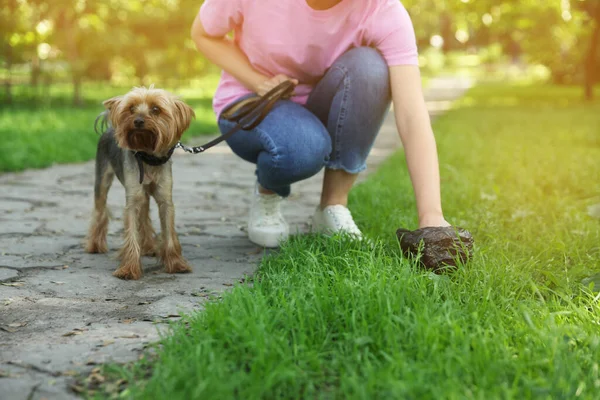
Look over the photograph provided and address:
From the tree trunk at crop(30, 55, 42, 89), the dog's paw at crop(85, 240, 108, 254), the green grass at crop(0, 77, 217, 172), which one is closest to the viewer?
the dog's paw at crop(85, 240, 108, 254)

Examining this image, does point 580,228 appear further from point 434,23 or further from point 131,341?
point 434,23

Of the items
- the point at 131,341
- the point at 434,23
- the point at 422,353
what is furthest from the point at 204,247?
the point at 434,23

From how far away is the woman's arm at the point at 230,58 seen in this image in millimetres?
3893

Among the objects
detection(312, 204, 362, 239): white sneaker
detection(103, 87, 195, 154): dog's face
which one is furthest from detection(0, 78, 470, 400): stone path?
detection(103, 87, 195, 154): dog's face

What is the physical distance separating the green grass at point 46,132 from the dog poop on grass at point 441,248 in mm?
2136

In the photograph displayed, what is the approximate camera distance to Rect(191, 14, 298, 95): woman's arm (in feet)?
12.8

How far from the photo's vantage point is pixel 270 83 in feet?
12.5

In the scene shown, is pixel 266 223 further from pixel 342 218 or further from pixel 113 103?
pixel 113 103

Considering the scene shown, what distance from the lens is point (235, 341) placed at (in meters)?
2.33

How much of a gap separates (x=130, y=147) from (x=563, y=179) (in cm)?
381

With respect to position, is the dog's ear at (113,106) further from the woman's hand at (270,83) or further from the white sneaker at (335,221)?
the white sneaker at (335,221)

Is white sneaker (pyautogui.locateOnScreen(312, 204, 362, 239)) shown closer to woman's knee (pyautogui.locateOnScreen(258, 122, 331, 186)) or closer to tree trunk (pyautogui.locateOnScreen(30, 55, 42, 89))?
woman's knee (pyautogui.locateOnScreen(258, 122, 331, 186))

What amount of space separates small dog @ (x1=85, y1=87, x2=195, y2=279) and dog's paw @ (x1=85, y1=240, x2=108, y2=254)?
266 millimetres

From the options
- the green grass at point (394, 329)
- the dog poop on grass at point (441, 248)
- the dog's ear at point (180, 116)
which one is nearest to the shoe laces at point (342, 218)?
the green grass at point (394, 329)
